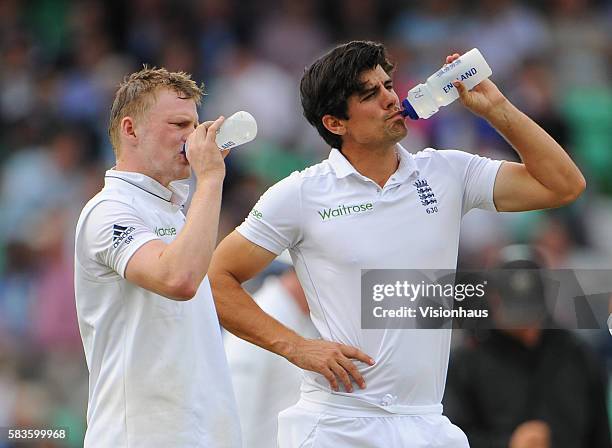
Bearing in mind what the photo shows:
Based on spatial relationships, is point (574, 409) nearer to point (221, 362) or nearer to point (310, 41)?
point (221, 362)

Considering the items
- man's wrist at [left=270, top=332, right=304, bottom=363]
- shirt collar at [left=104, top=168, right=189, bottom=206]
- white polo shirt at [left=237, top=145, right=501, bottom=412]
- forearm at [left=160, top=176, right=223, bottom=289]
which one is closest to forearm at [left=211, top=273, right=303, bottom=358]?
man's wrist at [left=270, top=332, right=304, bottom=363]

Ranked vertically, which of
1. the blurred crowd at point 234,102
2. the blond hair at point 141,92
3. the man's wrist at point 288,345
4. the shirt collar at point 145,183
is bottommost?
the man's wrist at point 288,345

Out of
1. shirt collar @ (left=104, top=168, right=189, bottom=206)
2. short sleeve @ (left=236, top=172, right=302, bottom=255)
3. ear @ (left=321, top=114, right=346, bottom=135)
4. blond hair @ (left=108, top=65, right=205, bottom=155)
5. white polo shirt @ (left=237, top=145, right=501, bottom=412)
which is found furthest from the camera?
ear @ (left=321, top=114, right=346, bottom=135)

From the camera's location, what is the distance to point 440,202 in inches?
157

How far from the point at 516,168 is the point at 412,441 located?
983 mm

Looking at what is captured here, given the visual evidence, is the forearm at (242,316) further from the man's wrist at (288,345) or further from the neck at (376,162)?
the neck at (376,162)

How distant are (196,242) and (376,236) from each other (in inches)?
30.5

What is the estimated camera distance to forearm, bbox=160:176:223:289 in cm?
330

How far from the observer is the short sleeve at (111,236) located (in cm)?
340

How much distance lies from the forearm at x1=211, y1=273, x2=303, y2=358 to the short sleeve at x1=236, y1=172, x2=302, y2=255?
0.60 ft

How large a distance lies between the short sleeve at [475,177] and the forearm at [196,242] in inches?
39.4

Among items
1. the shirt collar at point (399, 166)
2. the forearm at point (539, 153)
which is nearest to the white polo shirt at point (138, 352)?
the shirt collar at point (399, 166)

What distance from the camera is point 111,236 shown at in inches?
135

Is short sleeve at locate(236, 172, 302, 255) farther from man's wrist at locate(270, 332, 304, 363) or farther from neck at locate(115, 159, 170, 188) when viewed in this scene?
neck at locate(115, 159, 170, 188)
